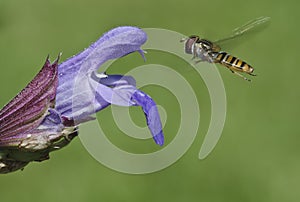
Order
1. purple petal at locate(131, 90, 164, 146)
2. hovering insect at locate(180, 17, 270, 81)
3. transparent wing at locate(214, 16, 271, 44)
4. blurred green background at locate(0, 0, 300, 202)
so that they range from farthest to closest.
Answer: blurred green background at locate(0, 0, 300, 202)
hovering insect at locate(180, 17, 270, 81)
transparent wing at locate(214, 16, 271, 44)
purple petal at locate(131, 90, 164, 146)

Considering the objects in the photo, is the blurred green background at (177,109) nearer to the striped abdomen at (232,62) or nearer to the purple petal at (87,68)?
the striped abdomen at (232,62)

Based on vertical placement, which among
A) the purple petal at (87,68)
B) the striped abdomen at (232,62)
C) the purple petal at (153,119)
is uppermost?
the striped abdomen at (232,62)

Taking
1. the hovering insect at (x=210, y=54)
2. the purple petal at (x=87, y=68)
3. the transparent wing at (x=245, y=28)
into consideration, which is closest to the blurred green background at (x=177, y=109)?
the hovering insect at (x=210, y=54)

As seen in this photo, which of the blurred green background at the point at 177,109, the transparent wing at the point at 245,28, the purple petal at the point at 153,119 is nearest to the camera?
the purple petal at the point at 153,119

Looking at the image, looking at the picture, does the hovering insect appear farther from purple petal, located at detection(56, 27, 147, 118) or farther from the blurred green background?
the blurred green background

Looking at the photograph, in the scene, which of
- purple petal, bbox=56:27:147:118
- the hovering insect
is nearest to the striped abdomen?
the hovering insect

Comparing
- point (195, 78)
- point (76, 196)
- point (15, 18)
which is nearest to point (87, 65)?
point (76, 196)

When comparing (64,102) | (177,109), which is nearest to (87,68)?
(64,102)
